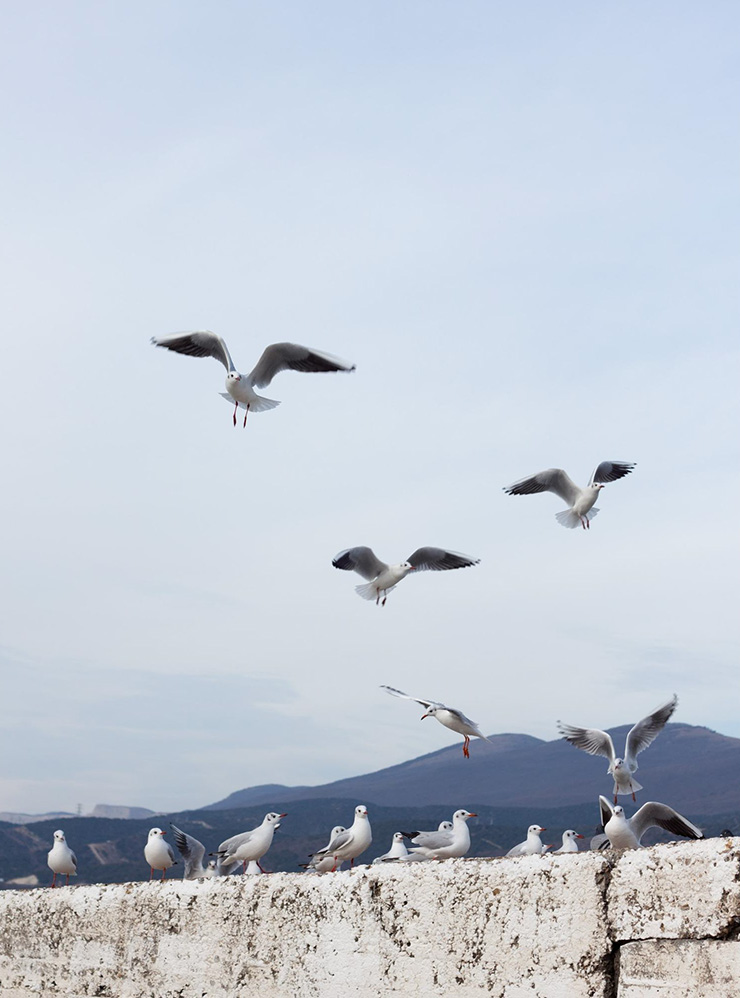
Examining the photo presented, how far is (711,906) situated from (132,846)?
53536 millimetres

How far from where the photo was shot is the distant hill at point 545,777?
85312mm

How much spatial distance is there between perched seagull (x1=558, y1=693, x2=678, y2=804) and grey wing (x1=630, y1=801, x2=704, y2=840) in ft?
10.4

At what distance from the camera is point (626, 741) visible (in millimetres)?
9594

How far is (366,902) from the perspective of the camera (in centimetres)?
514

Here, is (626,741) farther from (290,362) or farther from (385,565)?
(290,362)

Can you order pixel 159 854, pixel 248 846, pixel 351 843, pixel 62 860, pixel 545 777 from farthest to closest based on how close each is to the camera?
pixel 545 777, pixel 62 860, pixel 159 854, pixel 248 846, pixel 351 843

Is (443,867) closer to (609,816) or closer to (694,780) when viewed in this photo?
(609,816)

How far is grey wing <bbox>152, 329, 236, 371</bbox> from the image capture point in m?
11.0

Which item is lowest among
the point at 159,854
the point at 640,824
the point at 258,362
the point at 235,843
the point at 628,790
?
the point at 159,854

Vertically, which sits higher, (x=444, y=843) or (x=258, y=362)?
(x=258, y=362)

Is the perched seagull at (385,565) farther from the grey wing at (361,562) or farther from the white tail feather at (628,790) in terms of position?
the white tail feather at (628,790)

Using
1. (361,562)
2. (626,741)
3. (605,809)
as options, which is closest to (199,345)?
(361,562)

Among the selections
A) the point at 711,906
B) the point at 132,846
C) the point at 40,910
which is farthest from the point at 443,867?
the point at 132,846

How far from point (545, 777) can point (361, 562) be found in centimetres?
9348
